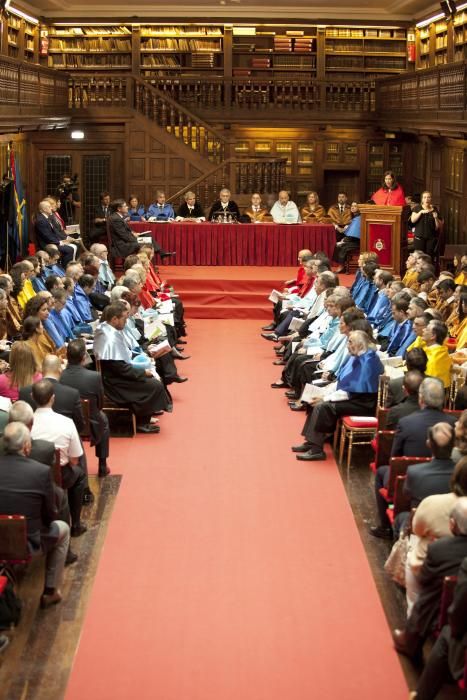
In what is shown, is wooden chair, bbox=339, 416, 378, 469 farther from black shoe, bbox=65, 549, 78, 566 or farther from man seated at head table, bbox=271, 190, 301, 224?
man seated at head table, bbox=271, 190, 301, 224

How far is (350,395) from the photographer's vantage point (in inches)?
374

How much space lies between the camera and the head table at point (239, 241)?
18000 mm

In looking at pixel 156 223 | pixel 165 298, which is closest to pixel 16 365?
pixel 165 298

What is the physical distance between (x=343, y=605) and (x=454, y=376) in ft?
10.8

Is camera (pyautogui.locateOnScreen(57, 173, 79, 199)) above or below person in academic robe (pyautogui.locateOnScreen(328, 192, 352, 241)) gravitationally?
above

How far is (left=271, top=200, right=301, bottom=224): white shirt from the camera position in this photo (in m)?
18.4

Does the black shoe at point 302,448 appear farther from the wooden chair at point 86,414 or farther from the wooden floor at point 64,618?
the wooden chair at point 86,414

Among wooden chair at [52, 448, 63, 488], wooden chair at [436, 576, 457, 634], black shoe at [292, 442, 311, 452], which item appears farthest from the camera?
black shoe at [292, 442, 311, 452]

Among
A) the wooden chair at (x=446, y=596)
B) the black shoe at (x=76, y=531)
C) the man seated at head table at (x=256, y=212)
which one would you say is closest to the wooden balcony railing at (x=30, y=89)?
Answer: the man seated at head table at (x=256, y=212)

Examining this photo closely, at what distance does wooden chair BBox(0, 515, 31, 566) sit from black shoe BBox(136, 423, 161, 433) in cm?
424

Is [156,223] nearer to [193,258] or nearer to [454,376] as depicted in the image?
[193,258]

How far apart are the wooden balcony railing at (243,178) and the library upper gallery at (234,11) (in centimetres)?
446

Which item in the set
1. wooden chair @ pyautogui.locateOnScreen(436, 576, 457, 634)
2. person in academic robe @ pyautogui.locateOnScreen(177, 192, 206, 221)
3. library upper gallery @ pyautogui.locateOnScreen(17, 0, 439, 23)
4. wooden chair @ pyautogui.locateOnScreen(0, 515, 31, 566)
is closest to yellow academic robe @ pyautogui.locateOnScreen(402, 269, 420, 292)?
person in academic robe @ pyautogui.locateOnScreen(177, 192, 206, 221)

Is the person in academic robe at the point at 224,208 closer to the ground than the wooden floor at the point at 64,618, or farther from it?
farther from it
